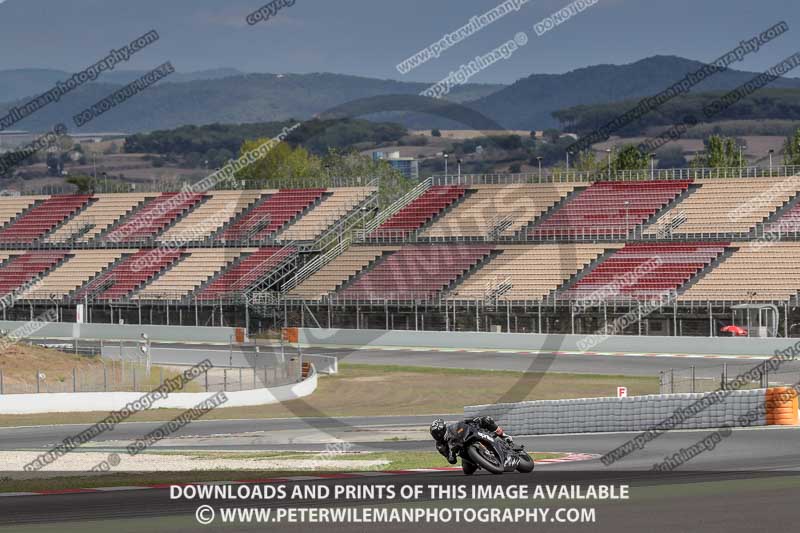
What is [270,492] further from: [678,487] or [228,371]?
[228,371]

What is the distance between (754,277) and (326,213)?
87.4 ft

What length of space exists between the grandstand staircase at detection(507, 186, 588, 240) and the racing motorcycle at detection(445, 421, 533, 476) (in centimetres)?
4519

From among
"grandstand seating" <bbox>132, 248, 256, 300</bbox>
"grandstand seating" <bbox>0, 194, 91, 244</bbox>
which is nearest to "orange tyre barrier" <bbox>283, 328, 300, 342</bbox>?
"grandstand seating" <bbox>132, 248, 256, 300</bbox>

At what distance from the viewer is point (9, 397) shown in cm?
4050

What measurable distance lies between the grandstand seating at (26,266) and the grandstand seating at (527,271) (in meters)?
26.6

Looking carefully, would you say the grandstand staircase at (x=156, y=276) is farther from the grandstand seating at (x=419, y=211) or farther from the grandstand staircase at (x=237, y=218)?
the grandstand seating at (x=419, y=211)

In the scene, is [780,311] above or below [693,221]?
below

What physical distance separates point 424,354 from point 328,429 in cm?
2026

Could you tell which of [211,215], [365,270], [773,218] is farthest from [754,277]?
[211,215]

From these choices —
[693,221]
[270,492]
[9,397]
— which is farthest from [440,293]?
[270,492]

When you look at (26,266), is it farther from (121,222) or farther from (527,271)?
(527,271)

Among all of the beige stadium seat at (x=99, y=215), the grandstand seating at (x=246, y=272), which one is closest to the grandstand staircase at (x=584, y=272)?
the grandstand seating at (x=246, y=272)

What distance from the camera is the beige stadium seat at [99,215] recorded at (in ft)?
256

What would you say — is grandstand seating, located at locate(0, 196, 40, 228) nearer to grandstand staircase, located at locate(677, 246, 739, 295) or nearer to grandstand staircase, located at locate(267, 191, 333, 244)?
grandstand staircase, located at locate(267, 191, 333, 244)
